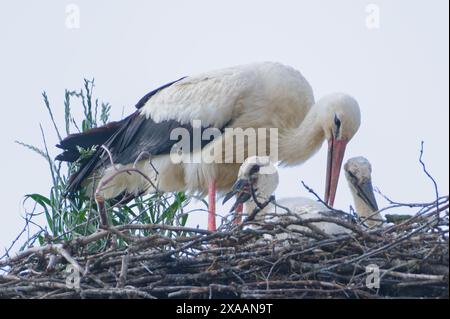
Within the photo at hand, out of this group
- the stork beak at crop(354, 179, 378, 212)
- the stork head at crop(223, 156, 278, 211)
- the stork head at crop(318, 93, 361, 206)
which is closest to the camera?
the stork head at crop(223, 156, 278, 211)

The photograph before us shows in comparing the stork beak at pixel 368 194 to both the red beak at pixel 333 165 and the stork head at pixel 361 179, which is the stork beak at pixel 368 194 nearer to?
the stork head at pixel 361 179

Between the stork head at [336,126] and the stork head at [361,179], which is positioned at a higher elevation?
the stork head at [336,126]

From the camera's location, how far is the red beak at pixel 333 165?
714cm

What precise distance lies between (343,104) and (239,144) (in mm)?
702

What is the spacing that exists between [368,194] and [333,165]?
320 mm

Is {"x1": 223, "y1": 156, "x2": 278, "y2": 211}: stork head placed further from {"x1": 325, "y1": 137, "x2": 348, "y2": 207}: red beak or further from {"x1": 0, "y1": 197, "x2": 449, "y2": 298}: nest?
{"x1": 0, "y1": 197, "x2": 449, "y2": 298}: nest

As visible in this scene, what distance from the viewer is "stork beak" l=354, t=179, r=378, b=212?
6949mm

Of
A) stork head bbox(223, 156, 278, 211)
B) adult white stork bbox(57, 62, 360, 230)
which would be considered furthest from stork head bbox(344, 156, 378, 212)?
stork head bbox(223, 156, 278, 211)

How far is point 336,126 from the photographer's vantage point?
718 cm

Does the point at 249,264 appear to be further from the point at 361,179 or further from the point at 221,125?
the point at 221,125

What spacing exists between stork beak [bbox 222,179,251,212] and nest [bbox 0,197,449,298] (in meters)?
0.89

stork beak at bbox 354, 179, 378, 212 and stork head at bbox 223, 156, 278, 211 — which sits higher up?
stork head at bbox 223, 156, 278, 211

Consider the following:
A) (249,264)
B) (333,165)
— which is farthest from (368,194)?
(249,264)

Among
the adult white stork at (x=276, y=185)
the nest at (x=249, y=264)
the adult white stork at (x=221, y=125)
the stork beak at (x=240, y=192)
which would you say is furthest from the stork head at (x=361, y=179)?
the nest at (x=249, y=264)
